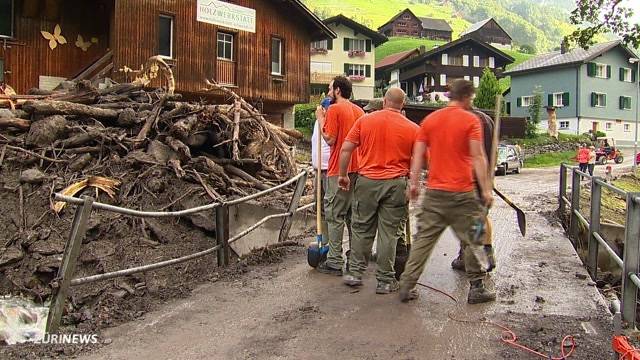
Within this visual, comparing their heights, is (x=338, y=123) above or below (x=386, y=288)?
above

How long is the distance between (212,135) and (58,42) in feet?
37.3

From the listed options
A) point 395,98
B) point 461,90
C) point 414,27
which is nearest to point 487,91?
point 395,98

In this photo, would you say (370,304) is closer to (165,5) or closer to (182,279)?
(182,279)

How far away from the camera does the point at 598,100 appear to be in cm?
5059

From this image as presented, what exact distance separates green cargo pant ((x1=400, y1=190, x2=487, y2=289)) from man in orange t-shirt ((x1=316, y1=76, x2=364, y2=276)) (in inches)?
48.3

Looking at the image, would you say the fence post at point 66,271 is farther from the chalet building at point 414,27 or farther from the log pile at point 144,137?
the chalet building at point 414,27

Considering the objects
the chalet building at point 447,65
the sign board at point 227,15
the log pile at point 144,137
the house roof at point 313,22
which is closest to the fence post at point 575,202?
the log pile at point 144,137

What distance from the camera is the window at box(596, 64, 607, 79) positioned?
167 feet

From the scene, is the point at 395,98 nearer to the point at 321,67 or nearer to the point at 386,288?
the point at 386,288

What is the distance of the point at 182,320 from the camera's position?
5145 millimetres

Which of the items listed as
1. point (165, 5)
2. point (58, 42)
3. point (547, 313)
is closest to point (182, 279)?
point (547, 313)

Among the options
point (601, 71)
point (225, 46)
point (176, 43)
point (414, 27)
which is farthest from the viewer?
point (414, 27)

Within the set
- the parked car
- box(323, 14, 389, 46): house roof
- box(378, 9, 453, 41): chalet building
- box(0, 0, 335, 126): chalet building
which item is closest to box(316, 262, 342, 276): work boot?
box(0, 0, 335, 126): chalet building

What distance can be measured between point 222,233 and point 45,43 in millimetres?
14864
